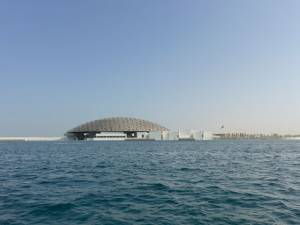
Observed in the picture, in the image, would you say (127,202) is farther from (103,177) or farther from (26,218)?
(103,177)

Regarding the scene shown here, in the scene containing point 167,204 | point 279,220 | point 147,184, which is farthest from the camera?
point 147,184

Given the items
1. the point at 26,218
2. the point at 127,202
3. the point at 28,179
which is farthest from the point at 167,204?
the point at 28,179

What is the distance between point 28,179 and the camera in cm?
2517

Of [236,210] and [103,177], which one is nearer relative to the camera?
[236,210]

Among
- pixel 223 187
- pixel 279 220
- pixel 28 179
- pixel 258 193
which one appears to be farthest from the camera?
pixel 28 179

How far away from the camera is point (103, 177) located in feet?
84.6

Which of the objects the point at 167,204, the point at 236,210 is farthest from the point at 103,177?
the point at 236,210

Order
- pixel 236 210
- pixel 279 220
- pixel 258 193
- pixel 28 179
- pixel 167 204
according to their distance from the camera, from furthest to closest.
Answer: pixel 28 179 < pixel 258 193 < pixel 167 204 < pixel 236 210 < pixel 279 220

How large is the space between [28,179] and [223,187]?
14906 millimetres

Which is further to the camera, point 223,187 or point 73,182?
point 73,182

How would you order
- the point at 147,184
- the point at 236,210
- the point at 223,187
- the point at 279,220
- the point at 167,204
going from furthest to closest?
the point at 147,184 < the point at 223,187 < the point at 167,204 < the point at 236,210 < the point at 279,220

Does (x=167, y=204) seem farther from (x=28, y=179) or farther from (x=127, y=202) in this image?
(x=28, y=179)

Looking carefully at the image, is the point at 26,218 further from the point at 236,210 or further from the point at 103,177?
the point at 103,177

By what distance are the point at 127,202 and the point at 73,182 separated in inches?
325
